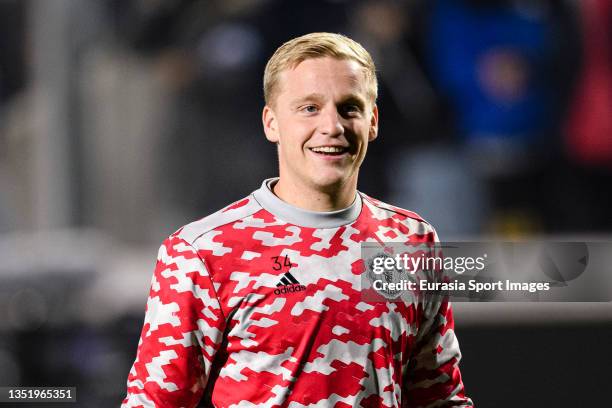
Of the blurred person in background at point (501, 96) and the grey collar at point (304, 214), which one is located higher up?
the blurred person in background at point (501, 96)

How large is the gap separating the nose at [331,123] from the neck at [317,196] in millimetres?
115

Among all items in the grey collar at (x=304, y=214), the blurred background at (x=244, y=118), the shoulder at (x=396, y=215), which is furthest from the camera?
the blurred background at (x=244, y=118)

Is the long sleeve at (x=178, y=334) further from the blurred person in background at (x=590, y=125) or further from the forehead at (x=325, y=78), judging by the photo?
the blurred person in background at (x=590, y=125)

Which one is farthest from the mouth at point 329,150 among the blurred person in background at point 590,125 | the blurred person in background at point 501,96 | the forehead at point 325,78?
the blurred person in background at point 590,125

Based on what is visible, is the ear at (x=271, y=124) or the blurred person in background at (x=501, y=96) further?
the blurred person in background at (x=501, y=96)

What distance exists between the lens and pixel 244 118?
370 cm

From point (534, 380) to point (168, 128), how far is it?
1874 mm

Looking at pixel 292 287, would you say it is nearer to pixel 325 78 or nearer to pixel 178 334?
pixel 178 334

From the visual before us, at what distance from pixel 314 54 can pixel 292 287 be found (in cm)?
46

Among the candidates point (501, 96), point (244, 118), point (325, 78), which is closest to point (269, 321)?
point (325, 78)

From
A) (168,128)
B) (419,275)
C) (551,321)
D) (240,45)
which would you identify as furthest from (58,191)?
(419,275)

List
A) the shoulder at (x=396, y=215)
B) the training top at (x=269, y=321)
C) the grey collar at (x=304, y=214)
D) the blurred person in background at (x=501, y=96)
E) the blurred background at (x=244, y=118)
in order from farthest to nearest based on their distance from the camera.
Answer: the blurred person in background at (x=501, y=96) → the blurred background at (x=244, y=118) → the shoulder at (x=396, y=215) → the grey collar at (x=304, y=214) → the training top at (x=269, y=321)

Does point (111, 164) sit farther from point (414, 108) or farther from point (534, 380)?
point (534, 380)

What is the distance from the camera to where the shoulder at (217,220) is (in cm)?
171
